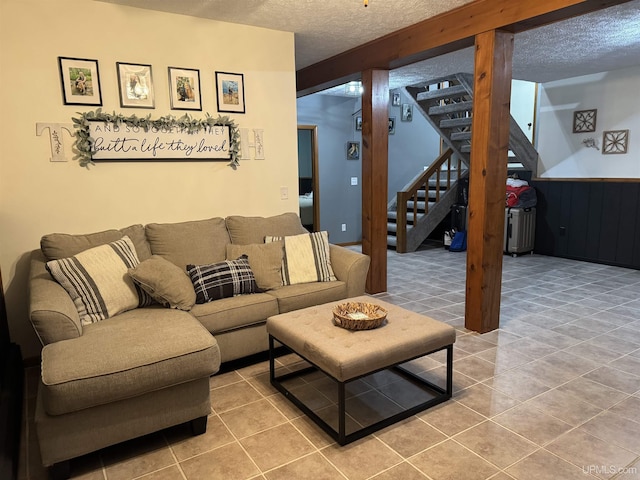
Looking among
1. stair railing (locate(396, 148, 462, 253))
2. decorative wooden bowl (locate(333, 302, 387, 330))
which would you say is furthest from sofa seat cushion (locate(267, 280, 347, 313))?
stair railing (locate(396, 148, 462, 253))

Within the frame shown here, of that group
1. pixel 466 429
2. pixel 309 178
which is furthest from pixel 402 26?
pixel 309 178

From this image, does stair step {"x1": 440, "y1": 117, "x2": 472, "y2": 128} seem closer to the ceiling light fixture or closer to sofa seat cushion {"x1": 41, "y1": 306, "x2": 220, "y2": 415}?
the ceiling light fixture

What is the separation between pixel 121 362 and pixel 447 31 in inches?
126

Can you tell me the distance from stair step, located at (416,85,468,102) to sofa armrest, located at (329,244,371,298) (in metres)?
3.47

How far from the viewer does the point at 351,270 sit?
329 centimetres

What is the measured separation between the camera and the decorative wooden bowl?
229 cm

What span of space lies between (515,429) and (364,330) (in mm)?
889

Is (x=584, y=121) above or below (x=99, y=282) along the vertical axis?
above

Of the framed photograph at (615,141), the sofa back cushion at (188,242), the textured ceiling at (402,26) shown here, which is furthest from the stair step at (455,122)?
the sofa back cushion at (188,242)

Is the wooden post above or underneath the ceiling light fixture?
underneath

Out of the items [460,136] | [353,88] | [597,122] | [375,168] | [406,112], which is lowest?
[375,168]

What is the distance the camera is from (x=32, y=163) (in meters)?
2.88

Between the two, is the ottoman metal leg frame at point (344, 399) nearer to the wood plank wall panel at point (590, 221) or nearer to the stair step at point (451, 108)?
the stair step at point (451, 108)

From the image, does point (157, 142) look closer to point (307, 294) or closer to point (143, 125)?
point (143, 125)
